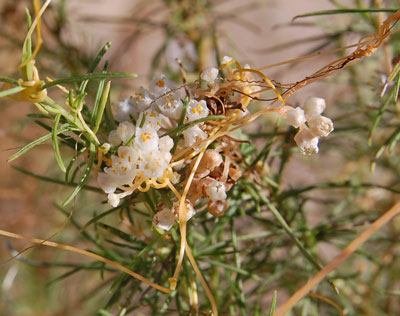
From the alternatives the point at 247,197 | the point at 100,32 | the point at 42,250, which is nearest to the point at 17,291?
the point at 42,250

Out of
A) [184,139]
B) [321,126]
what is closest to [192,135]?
[184,139]

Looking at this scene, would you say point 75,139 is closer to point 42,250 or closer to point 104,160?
point 104,160

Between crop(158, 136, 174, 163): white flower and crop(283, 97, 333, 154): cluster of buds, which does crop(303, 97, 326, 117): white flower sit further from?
crop(158, 136, 174, 163): white flower

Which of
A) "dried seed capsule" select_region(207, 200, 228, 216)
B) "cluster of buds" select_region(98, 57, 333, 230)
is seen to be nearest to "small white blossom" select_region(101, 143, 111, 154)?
"cluster of buds" select_region(98, 57, 333, 230)

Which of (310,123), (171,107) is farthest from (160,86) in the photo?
(310,123)

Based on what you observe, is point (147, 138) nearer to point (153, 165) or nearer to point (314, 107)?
point (153, 165)

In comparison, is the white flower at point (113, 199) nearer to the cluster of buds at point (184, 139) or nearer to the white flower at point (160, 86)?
the cluster of buds at point (184, 139)
